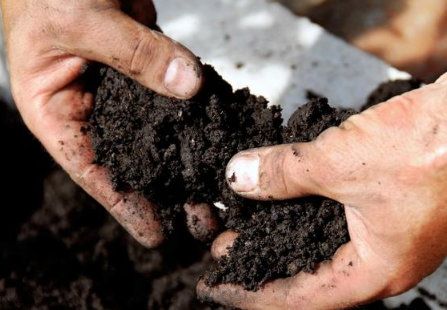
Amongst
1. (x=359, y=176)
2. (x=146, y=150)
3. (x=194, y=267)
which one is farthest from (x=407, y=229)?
(x=194, y=267)

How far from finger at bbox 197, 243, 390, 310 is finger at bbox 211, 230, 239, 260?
0.10m

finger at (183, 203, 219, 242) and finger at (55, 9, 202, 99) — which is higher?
finger at (55, 9, 202, 99)

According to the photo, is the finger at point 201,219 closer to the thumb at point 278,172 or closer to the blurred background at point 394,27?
the thumb at point 278,172

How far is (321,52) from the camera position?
270cm

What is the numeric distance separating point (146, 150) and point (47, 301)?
834 millimetres

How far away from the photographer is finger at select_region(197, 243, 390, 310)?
58.2 inches

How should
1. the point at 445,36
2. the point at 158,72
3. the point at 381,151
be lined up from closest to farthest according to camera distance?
the point at 381,151, the point at 158,72, the point at 445,36

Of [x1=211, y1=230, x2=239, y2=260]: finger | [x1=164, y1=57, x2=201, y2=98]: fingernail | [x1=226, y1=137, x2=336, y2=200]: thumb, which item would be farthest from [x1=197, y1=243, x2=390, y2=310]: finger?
[x1=164, y1=57, x2=201, y2=98]: fingernail

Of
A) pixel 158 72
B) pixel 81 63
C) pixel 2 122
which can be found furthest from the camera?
pixel 2 122

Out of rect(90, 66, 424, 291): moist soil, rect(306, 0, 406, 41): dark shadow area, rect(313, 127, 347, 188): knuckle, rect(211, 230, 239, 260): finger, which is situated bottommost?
rect(211, 230, 239, 260): finger

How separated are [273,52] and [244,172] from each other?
1318 millimetres

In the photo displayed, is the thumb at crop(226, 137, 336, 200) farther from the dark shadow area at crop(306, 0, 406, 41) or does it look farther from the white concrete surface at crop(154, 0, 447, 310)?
the dark shadow area at crop(306, 0, 406, 41)

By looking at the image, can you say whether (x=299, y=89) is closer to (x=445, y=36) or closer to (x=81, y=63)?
(x=445, y=36)

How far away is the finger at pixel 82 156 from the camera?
1.77m
